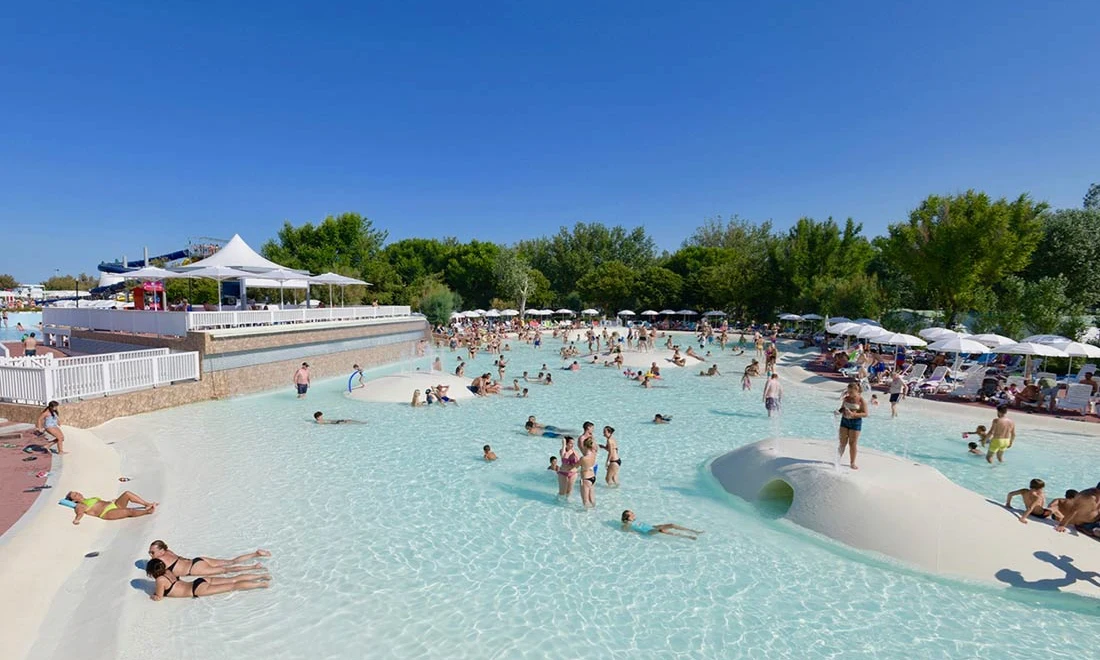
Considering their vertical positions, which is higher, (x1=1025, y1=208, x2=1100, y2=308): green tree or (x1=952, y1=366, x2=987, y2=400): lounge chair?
(x1=1025, y1=208, x2=1100, y2=308): green tree

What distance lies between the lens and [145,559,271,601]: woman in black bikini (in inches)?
227

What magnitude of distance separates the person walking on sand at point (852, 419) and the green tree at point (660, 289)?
143 feet

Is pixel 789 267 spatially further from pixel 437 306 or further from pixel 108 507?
pixel 108 507

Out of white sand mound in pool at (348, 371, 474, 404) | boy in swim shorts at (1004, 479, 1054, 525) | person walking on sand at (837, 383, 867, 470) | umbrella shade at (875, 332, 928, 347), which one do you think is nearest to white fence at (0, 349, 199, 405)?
white sand mound in pool at (348, 371, 474, 404)

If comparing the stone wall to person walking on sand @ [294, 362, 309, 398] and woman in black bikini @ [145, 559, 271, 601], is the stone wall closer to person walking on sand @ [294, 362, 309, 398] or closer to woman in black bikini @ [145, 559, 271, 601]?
person walking on sand @ [294, 362, 309, 398]

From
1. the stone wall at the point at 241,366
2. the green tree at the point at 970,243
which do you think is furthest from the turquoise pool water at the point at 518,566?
the green tree at the point at 970,243

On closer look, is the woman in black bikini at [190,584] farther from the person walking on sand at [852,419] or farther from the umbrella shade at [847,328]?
the umbrella shade at [847,328]

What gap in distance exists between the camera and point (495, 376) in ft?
73.3

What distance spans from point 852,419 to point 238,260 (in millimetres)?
19252

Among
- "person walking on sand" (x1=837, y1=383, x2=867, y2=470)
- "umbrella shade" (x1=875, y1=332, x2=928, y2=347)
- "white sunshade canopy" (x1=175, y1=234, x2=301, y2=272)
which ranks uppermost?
"white sunshade canopy" (x1=175, y1=234, x2=301, y2=272)

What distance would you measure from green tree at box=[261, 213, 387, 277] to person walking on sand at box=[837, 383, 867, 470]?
150ft

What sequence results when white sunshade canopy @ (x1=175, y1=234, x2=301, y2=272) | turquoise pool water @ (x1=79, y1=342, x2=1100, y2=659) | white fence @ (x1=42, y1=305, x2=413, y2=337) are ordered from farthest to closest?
1. white sunshade canopy @ (x1=175, y1=234, x2=301, y2=272)
2. white fence @ (x1=42, y1=305, x2=413, y2=337)
3. turquoise pool water @ (x1=79, y1=342, x2=1100, y2=659)

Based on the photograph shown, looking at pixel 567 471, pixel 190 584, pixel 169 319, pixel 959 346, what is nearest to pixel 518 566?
pixel 567 471

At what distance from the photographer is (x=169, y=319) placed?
50.6ft
